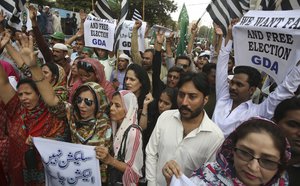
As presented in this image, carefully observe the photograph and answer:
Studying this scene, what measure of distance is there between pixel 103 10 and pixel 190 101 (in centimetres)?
388

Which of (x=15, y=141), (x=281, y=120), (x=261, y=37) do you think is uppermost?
(x=261, y=37)

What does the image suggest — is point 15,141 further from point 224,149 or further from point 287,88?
point 287,88

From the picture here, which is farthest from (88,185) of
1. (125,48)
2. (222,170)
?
(125,48)

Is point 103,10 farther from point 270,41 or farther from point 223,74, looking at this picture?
point 270,41

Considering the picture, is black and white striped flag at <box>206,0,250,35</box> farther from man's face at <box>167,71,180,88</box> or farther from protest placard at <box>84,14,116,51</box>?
protest placard at <box>84,14,116,51</box>

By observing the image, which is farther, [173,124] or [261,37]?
[261,37]

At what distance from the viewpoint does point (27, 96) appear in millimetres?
2605

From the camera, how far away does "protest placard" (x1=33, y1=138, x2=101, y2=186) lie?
2.38 meters

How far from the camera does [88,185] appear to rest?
8.00 ft

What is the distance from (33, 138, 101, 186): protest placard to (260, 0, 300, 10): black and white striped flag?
2.43m

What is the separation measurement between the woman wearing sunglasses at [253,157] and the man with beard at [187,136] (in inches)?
23.4

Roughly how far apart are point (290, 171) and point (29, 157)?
1995 millimetres

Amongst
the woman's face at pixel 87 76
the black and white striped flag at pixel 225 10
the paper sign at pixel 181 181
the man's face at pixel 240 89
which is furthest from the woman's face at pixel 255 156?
the black and white striped flag at pixel 225 10

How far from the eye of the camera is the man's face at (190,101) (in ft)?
7.85
